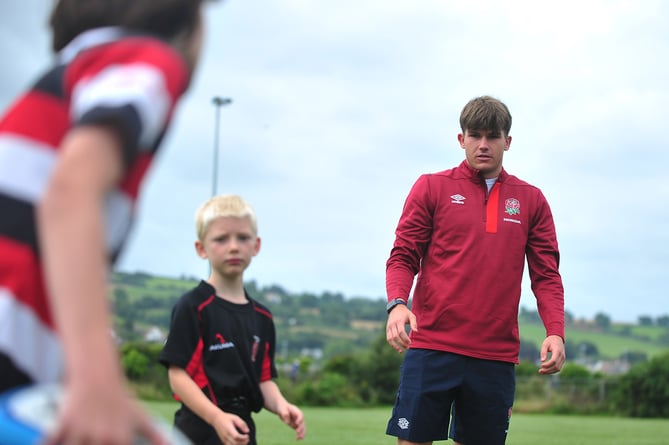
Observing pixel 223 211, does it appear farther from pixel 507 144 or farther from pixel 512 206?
pixel 507 144

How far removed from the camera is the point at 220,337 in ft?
13.3

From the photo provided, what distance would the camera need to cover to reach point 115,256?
5.80 feet

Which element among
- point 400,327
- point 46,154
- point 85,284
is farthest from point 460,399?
point 85,284

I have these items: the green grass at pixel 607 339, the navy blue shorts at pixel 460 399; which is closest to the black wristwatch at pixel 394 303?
the navy blue shorts at pixel 460 399

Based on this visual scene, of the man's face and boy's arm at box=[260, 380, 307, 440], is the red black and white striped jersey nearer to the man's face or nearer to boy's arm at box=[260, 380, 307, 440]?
boy's arm at box=[260, 380, 307, 440]

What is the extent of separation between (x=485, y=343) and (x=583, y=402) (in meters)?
35.4

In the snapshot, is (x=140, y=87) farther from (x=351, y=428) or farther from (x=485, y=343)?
(x=351, y=428)

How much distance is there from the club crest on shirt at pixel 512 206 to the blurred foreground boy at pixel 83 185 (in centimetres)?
393

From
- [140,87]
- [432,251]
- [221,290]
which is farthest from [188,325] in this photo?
[140,87]

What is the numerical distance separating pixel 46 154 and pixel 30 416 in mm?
473

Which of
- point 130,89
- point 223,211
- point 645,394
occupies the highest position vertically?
point 223,211

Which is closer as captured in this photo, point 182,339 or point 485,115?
point 182,339

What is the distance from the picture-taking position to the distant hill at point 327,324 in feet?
281

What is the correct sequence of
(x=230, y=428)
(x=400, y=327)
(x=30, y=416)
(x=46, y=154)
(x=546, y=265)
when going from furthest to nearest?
1. (x=546, y=265)
2. (x=400, y=327)
3. (x=230, y=428)
4. (x=46, y=154)
5. (x=30, y=416)
